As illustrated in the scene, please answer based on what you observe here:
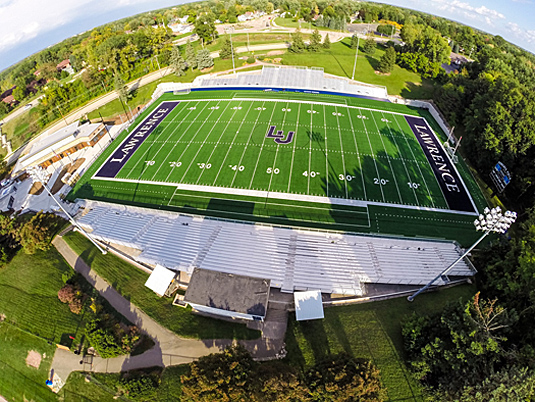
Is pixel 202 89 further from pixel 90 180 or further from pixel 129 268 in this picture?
pixel 129 268

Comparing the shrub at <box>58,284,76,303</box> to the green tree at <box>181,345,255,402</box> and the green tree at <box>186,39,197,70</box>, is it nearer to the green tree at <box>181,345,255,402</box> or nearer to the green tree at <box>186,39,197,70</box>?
the green tree at <box>181,345,255,402</box>

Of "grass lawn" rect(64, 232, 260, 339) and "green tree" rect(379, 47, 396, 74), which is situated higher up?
"green tree" rect(379, 47, 396, 74)

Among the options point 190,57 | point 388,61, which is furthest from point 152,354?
point 388,61

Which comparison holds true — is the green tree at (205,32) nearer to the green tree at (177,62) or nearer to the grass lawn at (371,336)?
the green tree at (177,62)

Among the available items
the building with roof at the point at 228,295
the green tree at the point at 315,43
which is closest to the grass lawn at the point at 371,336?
the building with roof at the point at 228,295

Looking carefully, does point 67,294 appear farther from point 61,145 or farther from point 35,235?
point 61,145

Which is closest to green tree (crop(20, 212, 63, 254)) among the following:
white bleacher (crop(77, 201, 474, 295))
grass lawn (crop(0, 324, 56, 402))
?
white bleacher (crop(77, 201, 474, 295))

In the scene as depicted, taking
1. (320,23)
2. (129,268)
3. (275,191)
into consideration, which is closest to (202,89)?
(275,191)
